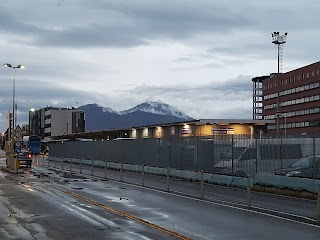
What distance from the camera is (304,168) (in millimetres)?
20797

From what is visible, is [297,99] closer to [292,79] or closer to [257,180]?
[292,79]

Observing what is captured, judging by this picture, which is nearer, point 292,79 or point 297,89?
point 297,89

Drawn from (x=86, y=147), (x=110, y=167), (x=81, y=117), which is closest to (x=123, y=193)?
(x=110, y=167)

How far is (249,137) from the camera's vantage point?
964 inches

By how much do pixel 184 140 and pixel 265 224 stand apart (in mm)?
18216

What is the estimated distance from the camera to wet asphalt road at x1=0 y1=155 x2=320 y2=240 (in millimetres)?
11422

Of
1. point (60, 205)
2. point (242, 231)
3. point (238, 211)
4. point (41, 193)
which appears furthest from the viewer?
point (41, 193)

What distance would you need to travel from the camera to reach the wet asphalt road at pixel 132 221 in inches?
450

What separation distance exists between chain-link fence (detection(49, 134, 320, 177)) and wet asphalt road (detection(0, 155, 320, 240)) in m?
5.33

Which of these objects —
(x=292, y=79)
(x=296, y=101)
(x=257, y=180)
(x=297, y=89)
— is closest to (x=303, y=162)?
(x=257, y=180)

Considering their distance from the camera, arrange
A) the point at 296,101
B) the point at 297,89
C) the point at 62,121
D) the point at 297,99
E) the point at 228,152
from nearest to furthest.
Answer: the point at 228,152, the point at 297,89, the point at 297,99, the point at 296,101, the point at 62,121

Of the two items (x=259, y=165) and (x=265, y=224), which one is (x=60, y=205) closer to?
(x=265, y=224)

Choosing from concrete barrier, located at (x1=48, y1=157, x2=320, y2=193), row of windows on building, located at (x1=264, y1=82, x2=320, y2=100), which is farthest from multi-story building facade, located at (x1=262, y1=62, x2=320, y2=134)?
concrete barrier, located at (x1=48, y1=157, x2=320, y2=193)

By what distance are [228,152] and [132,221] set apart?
13.2 metres
